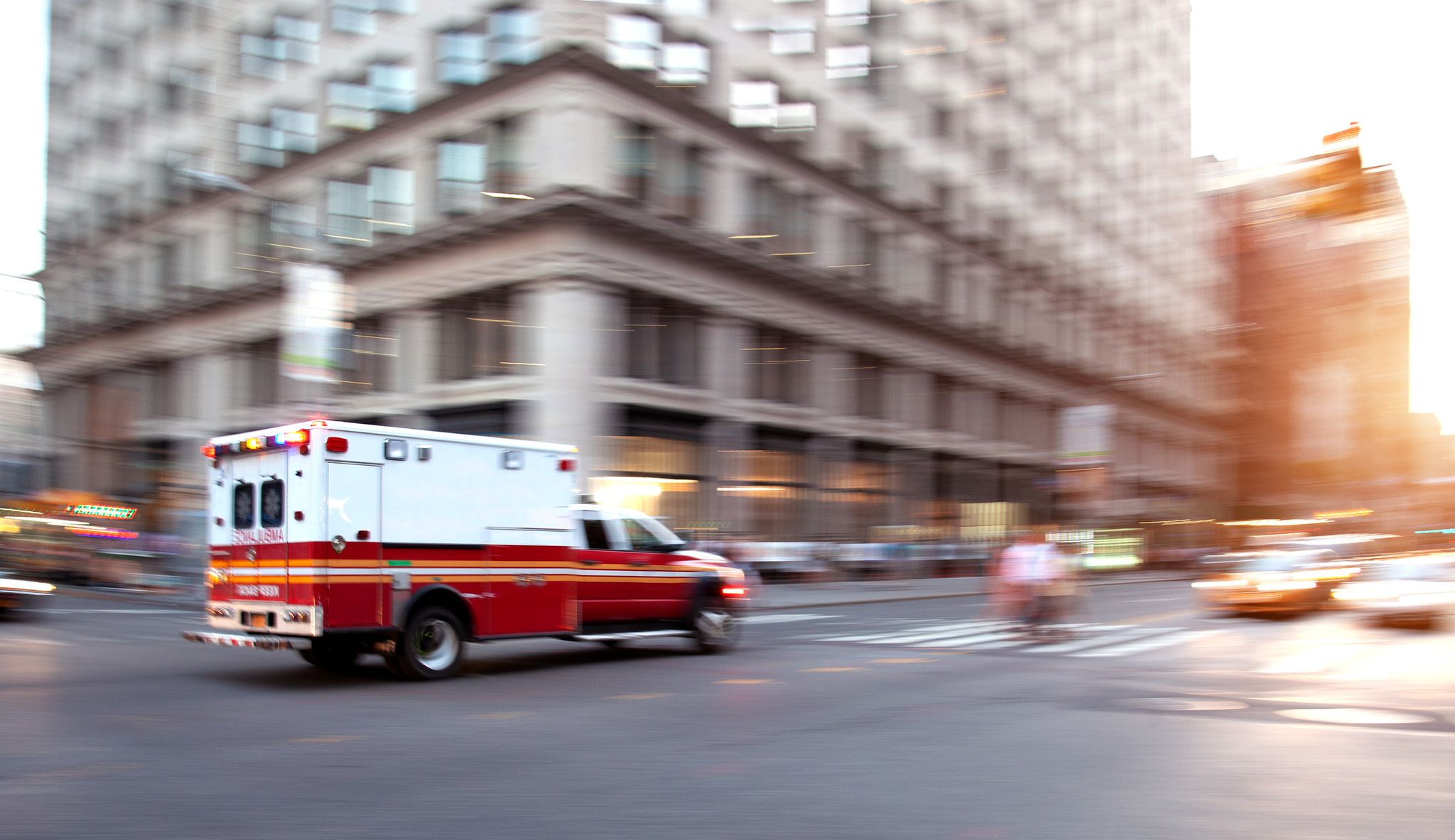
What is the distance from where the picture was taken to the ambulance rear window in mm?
12414

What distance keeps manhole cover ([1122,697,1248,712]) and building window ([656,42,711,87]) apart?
92.5 feet

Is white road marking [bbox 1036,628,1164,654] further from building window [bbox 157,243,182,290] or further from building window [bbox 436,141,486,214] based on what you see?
building window [bbox 157,243,182,290]

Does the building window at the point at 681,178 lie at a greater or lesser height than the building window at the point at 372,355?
greater

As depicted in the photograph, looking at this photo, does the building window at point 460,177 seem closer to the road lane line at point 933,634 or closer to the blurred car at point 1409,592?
the road lane line at point 933,634

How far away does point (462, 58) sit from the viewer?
36.4 m

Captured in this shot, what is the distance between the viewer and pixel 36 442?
60.8 m

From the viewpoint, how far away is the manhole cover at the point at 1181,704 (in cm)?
1084

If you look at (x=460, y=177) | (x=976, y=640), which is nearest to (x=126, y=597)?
(x=460, y=177)

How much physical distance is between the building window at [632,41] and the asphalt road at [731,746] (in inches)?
909

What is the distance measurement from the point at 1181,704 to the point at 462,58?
102 feet

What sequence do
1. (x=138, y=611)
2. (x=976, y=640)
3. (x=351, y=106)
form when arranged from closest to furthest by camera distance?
(x=976, y=640)
(x=138, y=611)
(x=351, y=106)

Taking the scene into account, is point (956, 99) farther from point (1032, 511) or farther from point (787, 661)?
point (787, 661)

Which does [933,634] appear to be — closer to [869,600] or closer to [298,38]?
[869,600]

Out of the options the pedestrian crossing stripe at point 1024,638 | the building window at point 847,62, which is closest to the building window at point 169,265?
the building window at point 847,62
